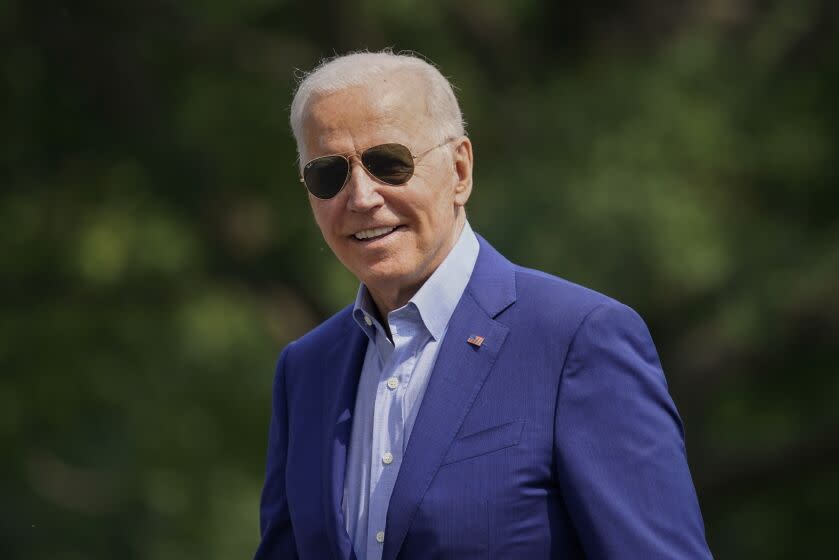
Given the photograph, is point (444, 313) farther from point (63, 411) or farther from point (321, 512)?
point (63, 411)

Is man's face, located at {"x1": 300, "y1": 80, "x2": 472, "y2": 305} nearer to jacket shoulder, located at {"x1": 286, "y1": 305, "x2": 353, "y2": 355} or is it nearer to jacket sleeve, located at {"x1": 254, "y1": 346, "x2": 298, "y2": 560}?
jacket shoulder, located at {"x1": 286, "y1": 305, "x2": 353, "y2": 355}

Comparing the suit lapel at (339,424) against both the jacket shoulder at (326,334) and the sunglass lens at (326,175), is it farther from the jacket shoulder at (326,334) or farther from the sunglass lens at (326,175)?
the sunglass lens at (326,175)

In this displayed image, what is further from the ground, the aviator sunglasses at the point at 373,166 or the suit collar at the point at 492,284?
the aviator sunglasses at the point at 373,166

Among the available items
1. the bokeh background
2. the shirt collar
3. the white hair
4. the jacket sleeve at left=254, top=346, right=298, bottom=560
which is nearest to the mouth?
the shirt collar

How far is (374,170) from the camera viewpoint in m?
2.59

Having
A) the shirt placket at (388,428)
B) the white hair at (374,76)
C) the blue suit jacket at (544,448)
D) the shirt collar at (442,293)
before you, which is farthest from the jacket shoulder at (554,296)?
the white hair at (374,76)

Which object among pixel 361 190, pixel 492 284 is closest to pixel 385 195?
pixel 361 190

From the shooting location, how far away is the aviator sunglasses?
258 centimetres

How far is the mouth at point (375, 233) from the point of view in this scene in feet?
8.53

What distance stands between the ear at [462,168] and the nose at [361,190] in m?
0.19

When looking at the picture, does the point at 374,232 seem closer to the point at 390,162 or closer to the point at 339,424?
the point at 390,162

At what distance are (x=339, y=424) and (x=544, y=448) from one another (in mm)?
472

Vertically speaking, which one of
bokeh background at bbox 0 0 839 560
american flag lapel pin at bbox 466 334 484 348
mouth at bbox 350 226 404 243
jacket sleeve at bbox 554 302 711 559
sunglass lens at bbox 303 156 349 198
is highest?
bokeh background at bbox 0 0 839 560

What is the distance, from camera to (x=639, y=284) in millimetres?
7793
